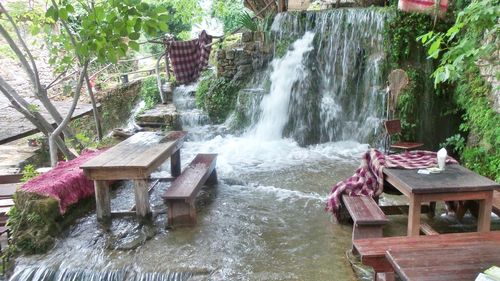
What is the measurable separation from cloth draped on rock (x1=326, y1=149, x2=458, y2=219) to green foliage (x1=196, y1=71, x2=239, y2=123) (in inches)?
228

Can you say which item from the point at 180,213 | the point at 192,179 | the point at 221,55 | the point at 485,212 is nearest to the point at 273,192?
the point at 192,179

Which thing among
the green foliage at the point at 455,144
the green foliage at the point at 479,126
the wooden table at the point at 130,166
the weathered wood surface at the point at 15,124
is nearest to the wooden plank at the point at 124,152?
the wooden table at the point at 130,166

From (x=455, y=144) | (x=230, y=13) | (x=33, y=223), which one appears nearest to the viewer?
(x=33, y=223)

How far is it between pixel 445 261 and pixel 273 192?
11.3ft

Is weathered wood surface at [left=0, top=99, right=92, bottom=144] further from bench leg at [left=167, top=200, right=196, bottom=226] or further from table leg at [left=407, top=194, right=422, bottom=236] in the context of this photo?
table leg at [left=407, top=194, right=422, bottom=236]

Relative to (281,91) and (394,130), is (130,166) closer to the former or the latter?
(394,130)

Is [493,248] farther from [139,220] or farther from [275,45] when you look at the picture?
[275,45]

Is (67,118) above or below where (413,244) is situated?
above

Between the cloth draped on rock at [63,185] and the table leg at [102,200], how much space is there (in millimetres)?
351

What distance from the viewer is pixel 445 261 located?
7.23 ft

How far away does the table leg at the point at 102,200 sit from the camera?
443cm

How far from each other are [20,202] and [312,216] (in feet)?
10.7

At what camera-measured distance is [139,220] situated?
4.57m

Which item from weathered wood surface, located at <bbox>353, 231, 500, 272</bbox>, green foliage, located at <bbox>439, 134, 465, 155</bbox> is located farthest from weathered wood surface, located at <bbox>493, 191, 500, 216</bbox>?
green foliage, located at <bbox>439, 134, 465, 155</bbox>
